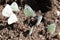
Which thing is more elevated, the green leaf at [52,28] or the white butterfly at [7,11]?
the white butterfly at [7,11]

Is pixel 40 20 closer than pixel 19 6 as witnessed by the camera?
Yes

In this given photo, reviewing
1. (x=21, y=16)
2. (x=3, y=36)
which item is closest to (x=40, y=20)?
(x=21, y=16)

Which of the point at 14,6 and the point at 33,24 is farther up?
the point at 14,6

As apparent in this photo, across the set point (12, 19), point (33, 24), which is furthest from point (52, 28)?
point (12, 19)

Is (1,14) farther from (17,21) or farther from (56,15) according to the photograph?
(56,15)

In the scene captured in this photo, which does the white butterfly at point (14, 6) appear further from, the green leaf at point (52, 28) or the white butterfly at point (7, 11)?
the green leaf at point (52, 28)

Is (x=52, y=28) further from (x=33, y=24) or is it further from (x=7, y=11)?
(x=7, y=11)

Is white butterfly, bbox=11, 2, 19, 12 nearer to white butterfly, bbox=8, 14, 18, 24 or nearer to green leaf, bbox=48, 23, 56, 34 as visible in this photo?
white butterfly, bbox=8, 14, 18, 24

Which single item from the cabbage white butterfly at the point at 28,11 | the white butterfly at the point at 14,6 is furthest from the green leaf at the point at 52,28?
the white butterfly at the point at 14,6
